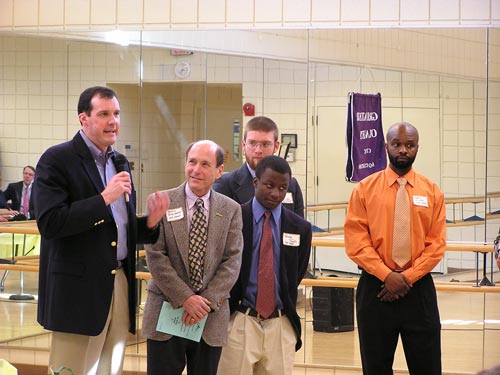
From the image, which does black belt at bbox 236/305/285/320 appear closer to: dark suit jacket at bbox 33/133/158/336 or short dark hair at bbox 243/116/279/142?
dark suit jacket at bbox 33/133/158/336

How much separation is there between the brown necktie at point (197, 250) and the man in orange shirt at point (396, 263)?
0.88m

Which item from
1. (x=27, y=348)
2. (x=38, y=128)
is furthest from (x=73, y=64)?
(x=27, y=348)

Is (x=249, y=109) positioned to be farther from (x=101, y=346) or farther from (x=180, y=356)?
(x=101, y=346)

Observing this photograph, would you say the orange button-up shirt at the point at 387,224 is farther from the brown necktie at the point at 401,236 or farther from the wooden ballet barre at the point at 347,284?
the wooden ballet barre at the point at 347,284

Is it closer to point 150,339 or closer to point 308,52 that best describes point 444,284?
point 308,52

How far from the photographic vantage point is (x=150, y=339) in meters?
3.71

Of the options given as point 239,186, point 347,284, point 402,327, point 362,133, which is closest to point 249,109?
point 362,133

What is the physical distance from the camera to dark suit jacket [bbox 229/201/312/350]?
13.1ft

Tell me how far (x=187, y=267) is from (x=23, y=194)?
2668 millimetres

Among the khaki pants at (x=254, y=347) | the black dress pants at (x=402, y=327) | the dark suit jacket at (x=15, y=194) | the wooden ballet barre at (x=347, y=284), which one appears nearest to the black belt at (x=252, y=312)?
the khaki pants at (x=254, y=347)

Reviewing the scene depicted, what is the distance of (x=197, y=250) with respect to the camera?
3.75 metres

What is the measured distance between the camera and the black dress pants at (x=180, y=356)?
369 centimetres

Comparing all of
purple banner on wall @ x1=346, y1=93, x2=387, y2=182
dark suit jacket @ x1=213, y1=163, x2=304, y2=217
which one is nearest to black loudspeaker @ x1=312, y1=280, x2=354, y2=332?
purple banner on wall @ x1=346, y1=93, x2=387, y2=182

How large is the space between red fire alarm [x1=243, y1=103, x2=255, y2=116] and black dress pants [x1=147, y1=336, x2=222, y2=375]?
8.13ft
